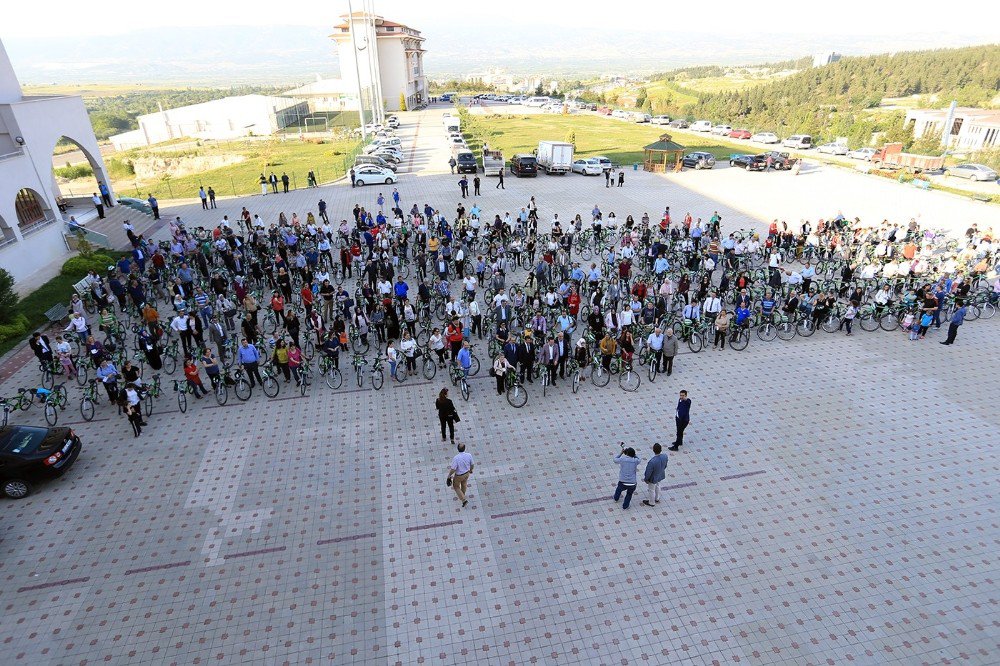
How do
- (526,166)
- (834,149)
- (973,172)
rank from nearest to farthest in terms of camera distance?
(526,166), (973,172), (834,149)

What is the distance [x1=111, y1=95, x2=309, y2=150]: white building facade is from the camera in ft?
238

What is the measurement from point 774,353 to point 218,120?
89.3 m

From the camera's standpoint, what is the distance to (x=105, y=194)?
1018 inches

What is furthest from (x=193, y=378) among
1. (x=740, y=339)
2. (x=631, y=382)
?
(x=740, y=339)

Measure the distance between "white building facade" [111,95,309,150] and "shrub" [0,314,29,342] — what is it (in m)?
62.8

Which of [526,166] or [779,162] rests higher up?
[526,166]

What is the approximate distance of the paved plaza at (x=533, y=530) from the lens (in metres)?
7.36

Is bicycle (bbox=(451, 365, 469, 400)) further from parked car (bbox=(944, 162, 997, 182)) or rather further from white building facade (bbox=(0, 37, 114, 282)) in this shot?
parked car (bbox=(944, 162, 997, 182))

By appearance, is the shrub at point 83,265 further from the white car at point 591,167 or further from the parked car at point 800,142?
the parked car at point 800,142

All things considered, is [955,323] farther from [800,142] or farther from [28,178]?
[800,142]

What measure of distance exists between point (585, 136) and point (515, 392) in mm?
52539

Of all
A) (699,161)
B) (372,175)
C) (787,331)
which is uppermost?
(372,175)

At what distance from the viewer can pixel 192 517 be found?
9.42 m

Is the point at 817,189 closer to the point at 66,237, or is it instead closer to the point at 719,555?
the point at 719,555
